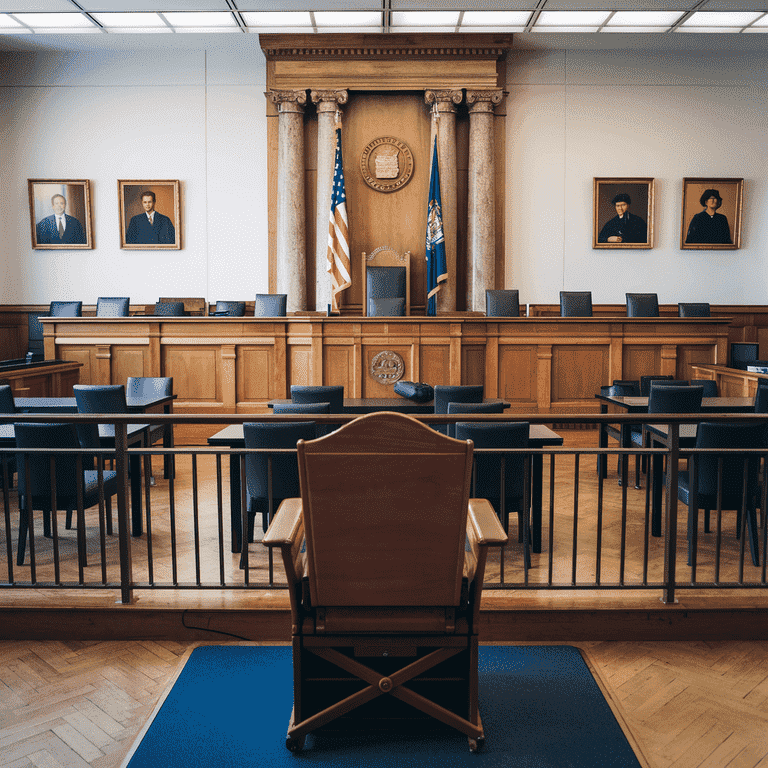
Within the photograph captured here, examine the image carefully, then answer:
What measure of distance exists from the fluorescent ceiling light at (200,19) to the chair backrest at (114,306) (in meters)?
3.13

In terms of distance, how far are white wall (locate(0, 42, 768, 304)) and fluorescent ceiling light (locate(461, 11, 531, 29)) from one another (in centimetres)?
153

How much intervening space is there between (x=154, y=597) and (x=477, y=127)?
7.54 meters

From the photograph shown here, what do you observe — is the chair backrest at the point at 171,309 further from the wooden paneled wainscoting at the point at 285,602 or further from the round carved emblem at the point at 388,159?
the wooden paneled wainscoting at the point at 285,602

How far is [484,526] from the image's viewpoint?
6.13ft

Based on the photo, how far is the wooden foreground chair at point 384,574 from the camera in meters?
1.75

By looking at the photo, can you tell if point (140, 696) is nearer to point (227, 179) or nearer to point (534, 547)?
point (534, 547)

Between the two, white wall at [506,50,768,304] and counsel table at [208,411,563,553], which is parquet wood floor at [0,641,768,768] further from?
white wall at [506,50,768,304]

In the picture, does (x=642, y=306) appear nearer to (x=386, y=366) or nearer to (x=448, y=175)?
(x=448, y=175)

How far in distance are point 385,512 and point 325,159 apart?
7.45m

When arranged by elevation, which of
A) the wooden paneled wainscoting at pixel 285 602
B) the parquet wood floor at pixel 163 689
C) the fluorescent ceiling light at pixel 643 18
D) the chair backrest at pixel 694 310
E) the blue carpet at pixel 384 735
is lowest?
the parquet wood floor at pixel 163 689

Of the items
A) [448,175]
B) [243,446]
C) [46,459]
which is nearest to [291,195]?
[448,175]

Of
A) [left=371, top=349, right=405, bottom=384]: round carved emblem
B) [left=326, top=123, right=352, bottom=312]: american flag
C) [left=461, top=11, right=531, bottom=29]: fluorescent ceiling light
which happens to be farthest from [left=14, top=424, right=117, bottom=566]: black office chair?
[left=461, top=11, right=531, bottom=29]: fluorescent ceiling light

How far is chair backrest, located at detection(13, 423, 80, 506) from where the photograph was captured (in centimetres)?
307

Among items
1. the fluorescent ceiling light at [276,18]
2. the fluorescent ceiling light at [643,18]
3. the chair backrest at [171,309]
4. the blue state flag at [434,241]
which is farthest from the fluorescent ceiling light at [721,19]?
the chair backrest at [171,309]
